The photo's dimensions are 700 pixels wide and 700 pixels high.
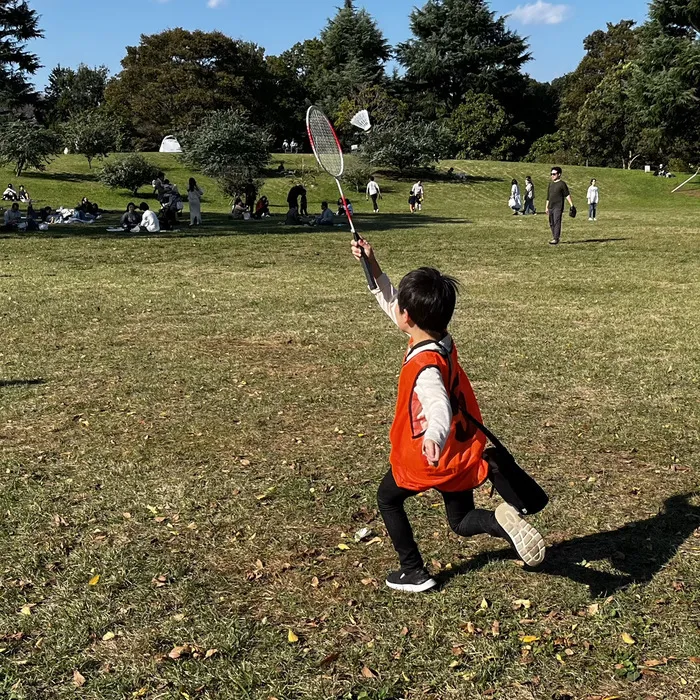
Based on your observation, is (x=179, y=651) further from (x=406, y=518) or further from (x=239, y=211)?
(x=239, y=211)

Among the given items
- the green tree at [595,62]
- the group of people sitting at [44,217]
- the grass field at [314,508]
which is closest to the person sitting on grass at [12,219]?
the group of people sitting at [44,217]

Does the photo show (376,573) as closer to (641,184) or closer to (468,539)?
(468,539)

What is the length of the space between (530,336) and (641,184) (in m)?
50.2

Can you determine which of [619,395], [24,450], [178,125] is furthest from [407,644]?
[178,125]

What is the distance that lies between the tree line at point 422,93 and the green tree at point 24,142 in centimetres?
480

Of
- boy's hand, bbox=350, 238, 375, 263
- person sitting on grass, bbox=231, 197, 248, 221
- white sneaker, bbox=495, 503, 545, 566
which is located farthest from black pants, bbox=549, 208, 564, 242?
white sneaker, bbox=495, 503, 545, 566

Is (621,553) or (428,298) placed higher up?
(428,298)

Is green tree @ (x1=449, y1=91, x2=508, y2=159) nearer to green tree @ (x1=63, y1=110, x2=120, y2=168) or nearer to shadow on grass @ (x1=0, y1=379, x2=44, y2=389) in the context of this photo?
green tree @ (x1=63, y1=110, x2=120, y2=168)

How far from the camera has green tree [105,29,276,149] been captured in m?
68.6

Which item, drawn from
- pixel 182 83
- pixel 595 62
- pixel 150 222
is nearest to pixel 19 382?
pixel 150 222

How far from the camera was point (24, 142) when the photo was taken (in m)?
43.4

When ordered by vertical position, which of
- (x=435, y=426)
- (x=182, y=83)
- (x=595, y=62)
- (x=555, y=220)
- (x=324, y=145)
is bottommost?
(x=435, y=426)

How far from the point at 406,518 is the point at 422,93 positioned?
81.6 m

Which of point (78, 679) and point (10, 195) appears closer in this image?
point (78, 679)
